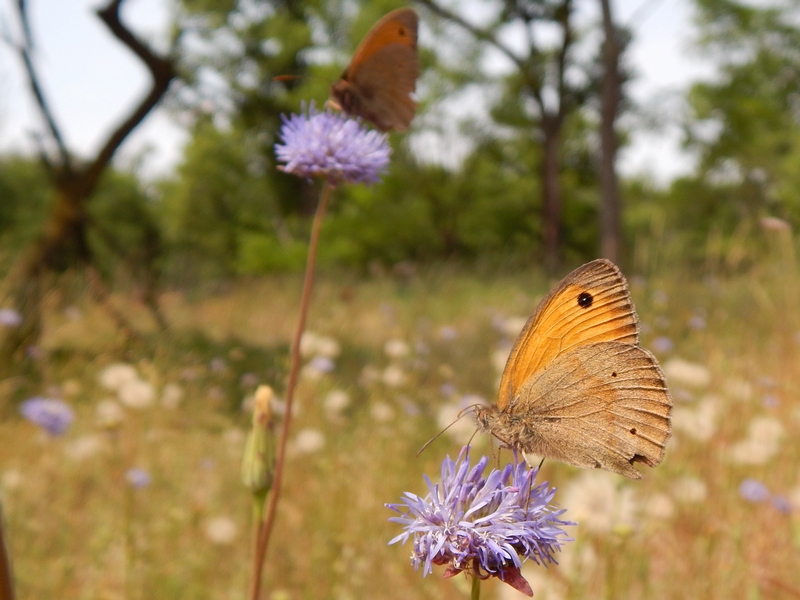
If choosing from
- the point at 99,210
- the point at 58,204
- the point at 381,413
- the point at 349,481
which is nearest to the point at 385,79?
the point at 349,481

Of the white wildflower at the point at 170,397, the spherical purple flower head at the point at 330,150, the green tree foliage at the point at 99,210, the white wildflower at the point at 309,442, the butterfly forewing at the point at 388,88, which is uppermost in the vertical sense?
the butterfly forewing at the point at 388,88

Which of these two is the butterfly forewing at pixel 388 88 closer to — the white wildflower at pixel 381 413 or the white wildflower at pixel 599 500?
the white wildflower at pixel 599 500

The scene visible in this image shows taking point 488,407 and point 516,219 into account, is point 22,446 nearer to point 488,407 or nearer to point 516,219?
point 488,407

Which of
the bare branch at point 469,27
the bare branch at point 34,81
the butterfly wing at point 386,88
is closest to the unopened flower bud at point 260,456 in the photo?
the butterfly wing at point 386,88

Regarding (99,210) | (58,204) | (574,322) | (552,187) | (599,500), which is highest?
(552,187)

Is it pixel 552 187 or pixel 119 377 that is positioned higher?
pixel 552 187

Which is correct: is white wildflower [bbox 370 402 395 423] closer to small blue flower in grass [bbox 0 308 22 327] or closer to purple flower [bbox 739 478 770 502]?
purple flower [bbox 739 478 770 502]

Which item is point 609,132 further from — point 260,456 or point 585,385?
point 260,456
